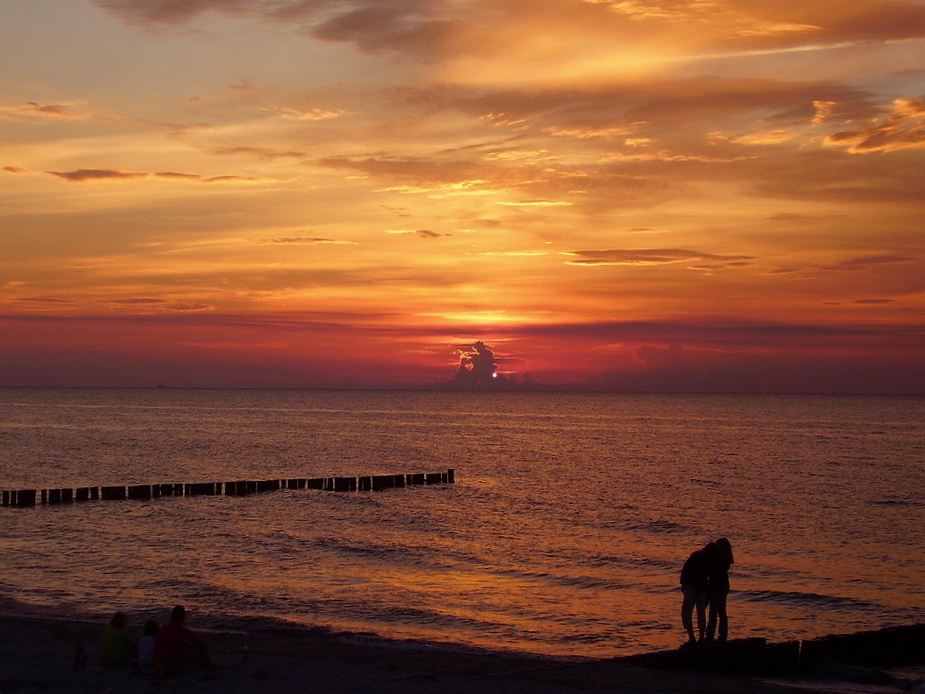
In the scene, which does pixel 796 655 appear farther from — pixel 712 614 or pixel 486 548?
pixel 486 548

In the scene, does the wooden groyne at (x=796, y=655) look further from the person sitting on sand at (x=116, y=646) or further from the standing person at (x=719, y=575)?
the person sitting on sand at (x=116, y=646)

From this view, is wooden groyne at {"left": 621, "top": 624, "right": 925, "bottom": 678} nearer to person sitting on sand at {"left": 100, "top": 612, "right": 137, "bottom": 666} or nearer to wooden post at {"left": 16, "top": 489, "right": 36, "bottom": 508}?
person sitting on sand at {"left": 100, "top": 612, "right": 137, "bottom": 666}

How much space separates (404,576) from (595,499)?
24760mm

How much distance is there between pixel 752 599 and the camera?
82.9 feet

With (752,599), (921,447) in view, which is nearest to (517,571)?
(752,599)

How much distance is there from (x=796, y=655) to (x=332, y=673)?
29.1ft

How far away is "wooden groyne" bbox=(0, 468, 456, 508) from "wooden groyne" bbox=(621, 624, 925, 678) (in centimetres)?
3591

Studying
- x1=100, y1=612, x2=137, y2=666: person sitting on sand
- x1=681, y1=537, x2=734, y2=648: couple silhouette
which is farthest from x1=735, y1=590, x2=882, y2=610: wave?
x1=100, y1=612, x2=137, y2=666: person sitting on sand

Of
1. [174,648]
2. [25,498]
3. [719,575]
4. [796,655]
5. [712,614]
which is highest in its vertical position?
[719,575]

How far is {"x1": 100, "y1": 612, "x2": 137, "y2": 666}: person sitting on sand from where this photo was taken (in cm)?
1538

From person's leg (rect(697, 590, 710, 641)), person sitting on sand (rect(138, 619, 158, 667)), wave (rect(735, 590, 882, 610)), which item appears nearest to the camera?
person sitting on sand (rect(138, 619, 158, 667))

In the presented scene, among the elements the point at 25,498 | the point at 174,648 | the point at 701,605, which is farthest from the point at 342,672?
the point at 25,498

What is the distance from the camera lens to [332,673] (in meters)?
15.7

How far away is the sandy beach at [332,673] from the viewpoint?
14570 mm
